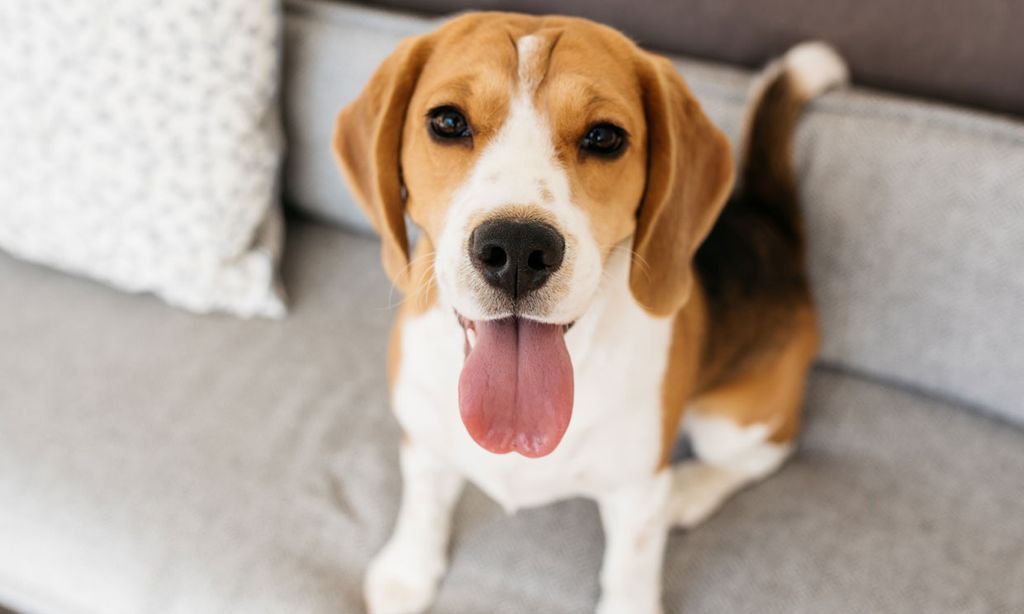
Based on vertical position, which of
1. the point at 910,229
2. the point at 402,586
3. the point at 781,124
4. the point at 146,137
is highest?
the point at 781,124

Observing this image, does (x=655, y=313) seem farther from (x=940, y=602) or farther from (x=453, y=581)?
(x=940, y=602)

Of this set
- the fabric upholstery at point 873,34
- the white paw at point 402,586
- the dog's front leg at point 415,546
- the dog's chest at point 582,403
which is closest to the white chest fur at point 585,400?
the dog's chest at point 582,403

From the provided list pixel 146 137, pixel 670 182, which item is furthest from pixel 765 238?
pixel 146 137

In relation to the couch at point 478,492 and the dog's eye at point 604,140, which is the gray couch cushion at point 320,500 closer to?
the couch at point 478,492

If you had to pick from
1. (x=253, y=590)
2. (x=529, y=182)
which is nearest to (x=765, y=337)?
(x=529, y=182)

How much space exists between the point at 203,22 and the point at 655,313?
125 cm

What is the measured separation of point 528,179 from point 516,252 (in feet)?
0.38

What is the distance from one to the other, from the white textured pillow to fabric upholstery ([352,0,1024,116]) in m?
0.74

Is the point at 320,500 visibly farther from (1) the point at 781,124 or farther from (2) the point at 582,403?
(1) the point at 781,124

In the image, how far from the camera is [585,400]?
1297mm

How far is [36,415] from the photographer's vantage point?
175 centimetres

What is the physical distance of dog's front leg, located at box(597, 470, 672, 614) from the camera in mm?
1432

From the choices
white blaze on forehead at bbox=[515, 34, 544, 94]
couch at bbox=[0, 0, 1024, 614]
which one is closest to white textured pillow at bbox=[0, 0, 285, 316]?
couch at bbox=[0, 0, 1024, 614]

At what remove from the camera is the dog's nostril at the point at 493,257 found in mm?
992
